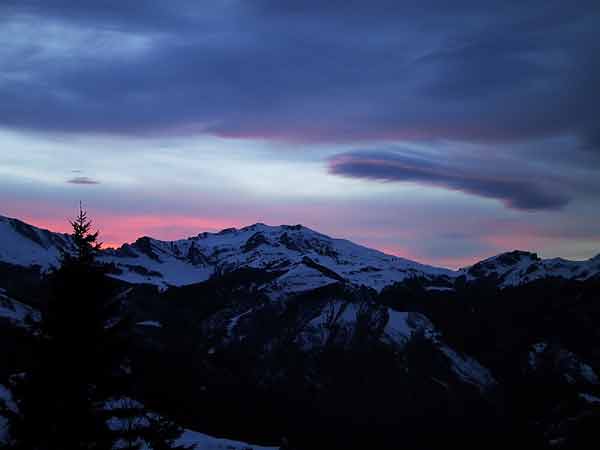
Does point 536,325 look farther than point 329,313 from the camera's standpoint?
Yes

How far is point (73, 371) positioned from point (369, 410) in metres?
126

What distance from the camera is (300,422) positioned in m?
123

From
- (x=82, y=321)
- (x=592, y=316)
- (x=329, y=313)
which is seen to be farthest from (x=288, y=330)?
(x=82, y=321)

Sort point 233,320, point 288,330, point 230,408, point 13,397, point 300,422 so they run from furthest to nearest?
1. point 233,320
2. point 288,330
3. point 300,422
4. point 230,408
5. point 13,397

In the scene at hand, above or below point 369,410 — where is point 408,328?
above

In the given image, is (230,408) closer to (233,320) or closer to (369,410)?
(369,410)

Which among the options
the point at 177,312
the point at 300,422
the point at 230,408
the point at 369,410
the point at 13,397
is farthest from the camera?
the point at 177,312

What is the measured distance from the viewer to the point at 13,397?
70.2ft

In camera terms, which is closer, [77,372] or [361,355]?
[77,372]

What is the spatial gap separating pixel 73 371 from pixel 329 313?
135m

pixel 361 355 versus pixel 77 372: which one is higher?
pixel 77 372

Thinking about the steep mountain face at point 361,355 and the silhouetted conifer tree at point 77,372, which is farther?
the steep mountain face at point 361,355

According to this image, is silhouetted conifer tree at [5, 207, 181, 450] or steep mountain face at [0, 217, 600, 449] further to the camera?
steep mountain face at [0, 217, 600, 449]

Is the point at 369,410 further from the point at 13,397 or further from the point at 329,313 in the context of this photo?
A: the point at 13,397
